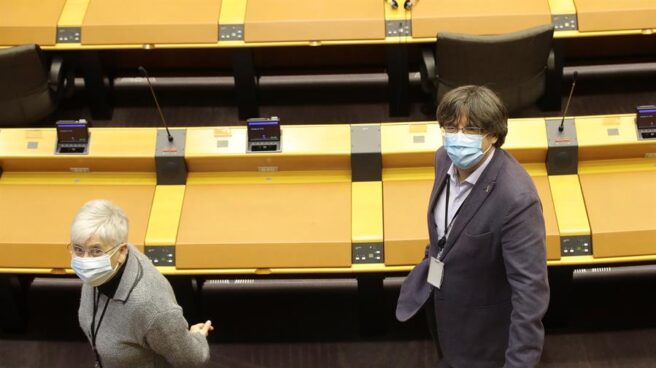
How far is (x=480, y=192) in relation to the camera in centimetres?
235

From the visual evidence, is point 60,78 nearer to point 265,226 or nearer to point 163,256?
point 163,256

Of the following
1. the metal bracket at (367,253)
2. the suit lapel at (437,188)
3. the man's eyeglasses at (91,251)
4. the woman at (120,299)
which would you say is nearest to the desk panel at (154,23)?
the metal bracket at (367,253)

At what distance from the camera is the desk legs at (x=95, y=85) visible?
14.4ft

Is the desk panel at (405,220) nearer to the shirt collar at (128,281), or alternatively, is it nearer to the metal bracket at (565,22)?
the metal bracket at (565,22)

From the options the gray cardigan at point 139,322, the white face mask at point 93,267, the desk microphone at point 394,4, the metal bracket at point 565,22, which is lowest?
the gray cardigan at point 139,322

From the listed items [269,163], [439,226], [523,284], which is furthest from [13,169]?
[523,284]

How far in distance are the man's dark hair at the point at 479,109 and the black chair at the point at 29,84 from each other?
90.4 inches

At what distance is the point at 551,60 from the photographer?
13.3 feet

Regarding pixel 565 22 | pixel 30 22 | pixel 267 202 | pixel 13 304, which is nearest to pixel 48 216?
pixel 13 304

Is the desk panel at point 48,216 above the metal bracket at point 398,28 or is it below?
below

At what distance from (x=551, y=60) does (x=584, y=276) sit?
0.97 m

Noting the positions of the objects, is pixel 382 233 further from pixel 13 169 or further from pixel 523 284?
pixel 13 169

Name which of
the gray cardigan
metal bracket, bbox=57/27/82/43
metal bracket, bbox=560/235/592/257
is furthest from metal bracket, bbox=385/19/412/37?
the gray cardigan

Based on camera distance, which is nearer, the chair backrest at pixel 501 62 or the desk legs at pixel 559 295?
the desk legs at pixel 559 295
